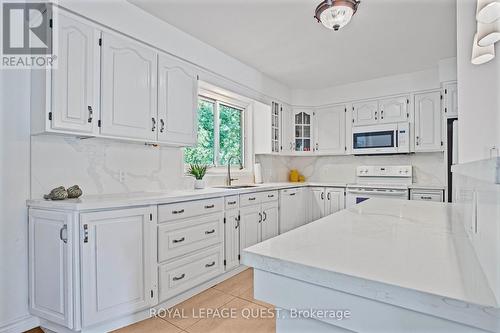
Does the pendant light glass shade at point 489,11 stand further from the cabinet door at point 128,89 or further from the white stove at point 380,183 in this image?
the white stove at point 380,183

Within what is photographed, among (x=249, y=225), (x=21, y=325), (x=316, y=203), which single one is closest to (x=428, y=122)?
(x=316, y=203)

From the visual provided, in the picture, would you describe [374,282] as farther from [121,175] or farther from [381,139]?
[381,139]

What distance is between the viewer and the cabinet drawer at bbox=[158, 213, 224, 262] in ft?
7.19

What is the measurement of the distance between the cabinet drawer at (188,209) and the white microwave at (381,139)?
2.82 meters

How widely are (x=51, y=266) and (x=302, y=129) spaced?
4130mm

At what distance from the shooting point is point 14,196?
1.95 metres

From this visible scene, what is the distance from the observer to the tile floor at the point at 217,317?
77.1 inches

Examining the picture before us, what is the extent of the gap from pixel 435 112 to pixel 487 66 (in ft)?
12.2

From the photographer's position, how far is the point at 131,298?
198 cm

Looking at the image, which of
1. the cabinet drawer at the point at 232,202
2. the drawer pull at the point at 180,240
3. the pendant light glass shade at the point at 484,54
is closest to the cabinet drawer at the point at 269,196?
the cabinet drawer at the point at 232,202

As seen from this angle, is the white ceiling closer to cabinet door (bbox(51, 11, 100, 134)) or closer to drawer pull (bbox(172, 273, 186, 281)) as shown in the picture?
cabinet door (bbox(51, 11, 100, 134))

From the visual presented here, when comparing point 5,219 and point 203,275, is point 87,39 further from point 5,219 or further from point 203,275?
point 203,275

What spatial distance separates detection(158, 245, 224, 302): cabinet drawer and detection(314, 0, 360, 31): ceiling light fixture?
7.34ft

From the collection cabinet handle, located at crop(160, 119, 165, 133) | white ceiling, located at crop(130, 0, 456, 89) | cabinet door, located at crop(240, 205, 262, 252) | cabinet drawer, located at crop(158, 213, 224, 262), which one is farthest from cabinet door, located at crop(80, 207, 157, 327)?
white ceiling, located at crop(130, 0, 456, 89)
